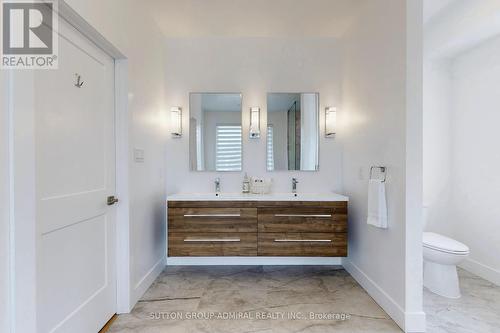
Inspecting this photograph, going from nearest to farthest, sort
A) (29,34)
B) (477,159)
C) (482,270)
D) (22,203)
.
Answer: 1. (22,203)
2. (29,34)
3. (482,270)
4. (477,159)

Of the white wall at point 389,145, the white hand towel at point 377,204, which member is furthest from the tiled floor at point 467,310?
the white hand towel at point 377,204

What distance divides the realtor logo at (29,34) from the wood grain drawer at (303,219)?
1961 millimetres

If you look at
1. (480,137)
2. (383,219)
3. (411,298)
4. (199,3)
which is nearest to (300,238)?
(383,219)

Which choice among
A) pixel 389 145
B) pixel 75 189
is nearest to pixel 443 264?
pixel 389 145

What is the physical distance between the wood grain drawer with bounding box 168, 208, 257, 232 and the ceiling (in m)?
1.92

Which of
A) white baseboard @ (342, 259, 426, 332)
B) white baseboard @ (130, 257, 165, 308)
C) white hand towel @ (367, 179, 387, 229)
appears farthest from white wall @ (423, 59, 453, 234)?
white baseboard @ (130, 257, 165, 308)

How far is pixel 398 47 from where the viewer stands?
191 cm

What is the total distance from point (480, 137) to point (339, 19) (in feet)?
6.35

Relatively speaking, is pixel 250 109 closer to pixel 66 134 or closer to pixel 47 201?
pixel 66 134

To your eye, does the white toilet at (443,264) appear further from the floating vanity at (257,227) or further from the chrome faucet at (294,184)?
the chrome faucet at (294,184)

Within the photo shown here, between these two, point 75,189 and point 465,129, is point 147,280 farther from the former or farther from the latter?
point 465,129

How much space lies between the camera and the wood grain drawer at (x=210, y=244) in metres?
2.51

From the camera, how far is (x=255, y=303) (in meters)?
2.18

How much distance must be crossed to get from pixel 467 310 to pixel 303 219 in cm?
145
